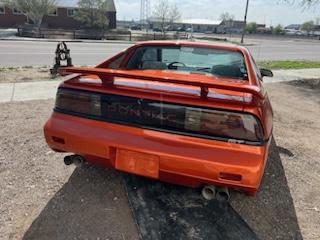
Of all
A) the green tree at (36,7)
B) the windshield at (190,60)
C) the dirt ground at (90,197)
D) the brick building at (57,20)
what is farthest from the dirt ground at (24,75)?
the brick building at (57,20)

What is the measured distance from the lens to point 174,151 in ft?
8.21

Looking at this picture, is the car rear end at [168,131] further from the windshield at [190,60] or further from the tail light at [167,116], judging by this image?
the windshield at [190,60]

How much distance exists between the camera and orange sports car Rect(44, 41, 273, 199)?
2.43m

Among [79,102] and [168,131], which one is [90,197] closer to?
[79,102]

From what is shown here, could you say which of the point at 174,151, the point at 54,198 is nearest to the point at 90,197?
the point at 54,198

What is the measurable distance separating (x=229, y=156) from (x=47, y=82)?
6.69 meters

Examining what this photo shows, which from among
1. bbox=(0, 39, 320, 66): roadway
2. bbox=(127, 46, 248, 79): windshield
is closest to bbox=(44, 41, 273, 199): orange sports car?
bbox=(127, 46, 248, 79): windshield

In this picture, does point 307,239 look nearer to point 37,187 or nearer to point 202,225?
point 202,225

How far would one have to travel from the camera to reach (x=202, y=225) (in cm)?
278

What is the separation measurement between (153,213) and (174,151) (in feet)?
2.41

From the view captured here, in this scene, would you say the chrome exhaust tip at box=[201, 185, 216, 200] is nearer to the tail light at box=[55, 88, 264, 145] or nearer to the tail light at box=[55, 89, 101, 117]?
the tail light at box=[55, 88, 264, 145]

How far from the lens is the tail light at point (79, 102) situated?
2781 mm

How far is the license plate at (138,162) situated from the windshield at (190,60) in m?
1.46

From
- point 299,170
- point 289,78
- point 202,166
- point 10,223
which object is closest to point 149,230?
point 202,166
